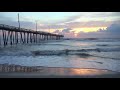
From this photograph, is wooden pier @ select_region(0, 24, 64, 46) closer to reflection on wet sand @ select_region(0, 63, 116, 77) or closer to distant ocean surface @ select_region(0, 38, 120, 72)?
distant ocean surface @ select_region(0, 38, 120, 72)

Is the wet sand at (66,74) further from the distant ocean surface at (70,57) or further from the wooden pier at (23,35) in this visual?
the wooden pier at (23,35)

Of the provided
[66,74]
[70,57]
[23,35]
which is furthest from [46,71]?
[23,35]

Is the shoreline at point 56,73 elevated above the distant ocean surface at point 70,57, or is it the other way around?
the distant ocean surface at point 70,57

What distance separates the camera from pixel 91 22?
4.76 meters

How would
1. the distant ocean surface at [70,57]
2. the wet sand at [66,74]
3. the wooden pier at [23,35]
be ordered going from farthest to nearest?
the wooden pier at [23,35], the distant ocean surface at [70,57], the wet sand at [66,74]

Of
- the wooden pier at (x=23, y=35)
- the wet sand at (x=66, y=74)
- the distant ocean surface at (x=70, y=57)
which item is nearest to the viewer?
the wet sand at (x=66, y=74)

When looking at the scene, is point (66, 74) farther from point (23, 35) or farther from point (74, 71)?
point (23, 35)

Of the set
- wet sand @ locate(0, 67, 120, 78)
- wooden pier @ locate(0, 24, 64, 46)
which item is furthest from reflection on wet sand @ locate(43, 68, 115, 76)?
wooden pier @ locate(0, 24, 64, 46)

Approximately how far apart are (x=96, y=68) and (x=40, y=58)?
1.08 metres

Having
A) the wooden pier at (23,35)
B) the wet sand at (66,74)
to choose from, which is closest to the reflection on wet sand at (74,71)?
the wet sand at (66,74)

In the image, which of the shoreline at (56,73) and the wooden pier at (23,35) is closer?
the shoreline at (56,73)
